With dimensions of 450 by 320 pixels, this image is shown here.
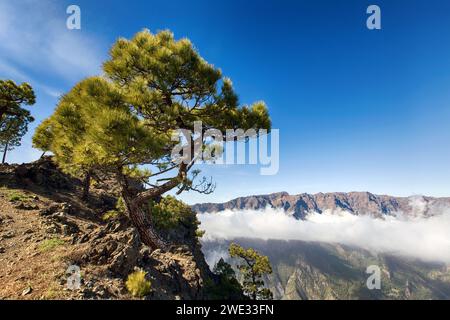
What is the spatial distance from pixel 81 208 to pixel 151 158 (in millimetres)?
17276

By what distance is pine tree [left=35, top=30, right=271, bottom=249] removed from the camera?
10992 millimetres

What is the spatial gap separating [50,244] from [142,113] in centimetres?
719

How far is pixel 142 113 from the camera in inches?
518

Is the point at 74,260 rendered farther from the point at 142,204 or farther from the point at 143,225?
the point at 142,204

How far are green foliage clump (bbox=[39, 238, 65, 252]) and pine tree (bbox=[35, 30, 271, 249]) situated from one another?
3.72 m

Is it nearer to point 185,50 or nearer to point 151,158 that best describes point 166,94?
point 185,50

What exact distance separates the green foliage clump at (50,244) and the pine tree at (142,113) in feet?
12.2

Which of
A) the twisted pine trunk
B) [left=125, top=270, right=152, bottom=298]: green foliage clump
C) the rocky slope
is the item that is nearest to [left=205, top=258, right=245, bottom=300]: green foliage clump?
the twisted pine trunk

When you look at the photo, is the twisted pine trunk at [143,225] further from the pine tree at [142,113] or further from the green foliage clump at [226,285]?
the green foliage clump at [226,285]

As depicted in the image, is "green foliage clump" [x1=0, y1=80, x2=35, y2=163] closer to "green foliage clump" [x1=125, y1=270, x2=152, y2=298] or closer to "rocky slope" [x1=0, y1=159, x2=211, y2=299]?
"rocky slope" [x1=0, y1=159, x2=211, y2=299]

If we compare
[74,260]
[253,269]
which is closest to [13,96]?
[74,260]
